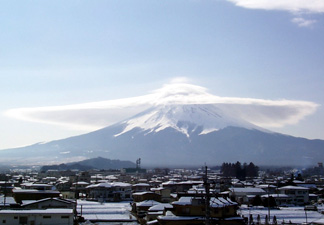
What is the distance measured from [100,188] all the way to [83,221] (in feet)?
70.8

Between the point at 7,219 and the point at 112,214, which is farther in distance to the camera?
the point at 112,214

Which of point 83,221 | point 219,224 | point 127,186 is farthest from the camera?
point 127,186

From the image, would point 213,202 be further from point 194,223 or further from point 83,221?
point 83,221

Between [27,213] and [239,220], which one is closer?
[27,213]

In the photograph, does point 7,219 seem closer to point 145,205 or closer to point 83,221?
point 83,221

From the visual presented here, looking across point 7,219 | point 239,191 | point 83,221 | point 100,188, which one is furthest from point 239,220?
point 100,188

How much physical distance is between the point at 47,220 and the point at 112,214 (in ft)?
30.4

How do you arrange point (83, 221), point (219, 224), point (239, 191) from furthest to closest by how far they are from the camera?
point (239, 191) < point (83, 221) < point (219, 224)

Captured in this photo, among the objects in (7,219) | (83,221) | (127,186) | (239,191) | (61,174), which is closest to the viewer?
(7,219)

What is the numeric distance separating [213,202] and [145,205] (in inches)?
380

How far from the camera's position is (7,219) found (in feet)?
70.8

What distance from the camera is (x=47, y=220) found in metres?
22.0

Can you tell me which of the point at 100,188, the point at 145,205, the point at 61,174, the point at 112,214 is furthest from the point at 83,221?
the point at 61,174

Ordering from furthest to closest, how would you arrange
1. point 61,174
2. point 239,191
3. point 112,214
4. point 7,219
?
point 61,174 → point 239,191 → point 112,214 → point 7,219
